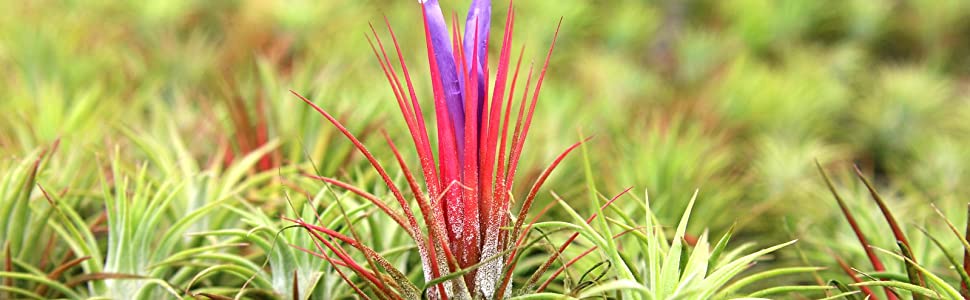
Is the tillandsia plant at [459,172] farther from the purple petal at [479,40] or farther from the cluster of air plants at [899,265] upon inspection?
the cluster of air plants at [899,265]

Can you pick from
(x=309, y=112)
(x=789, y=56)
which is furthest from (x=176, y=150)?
(x=789, y=56)

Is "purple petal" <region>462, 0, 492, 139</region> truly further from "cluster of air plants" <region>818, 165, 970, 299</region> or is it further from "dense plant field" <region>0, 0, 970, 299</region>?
"cluster of air plants" <region>818, 165, 970, 299</region>

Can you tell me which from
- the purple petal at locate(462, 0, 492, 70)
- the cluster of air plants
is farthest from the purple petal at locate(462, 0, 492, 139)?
the cluster of air plants

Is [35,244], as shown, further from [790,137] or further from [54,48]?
[790,137]

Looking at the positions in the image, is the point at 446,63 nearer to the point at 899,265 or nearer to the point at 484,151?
the point at 484,151

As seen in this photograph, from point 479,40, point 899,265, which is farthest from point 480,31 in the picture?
point 899,265

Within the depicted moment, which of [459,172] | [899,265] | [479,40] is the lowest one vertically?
[899,265]
